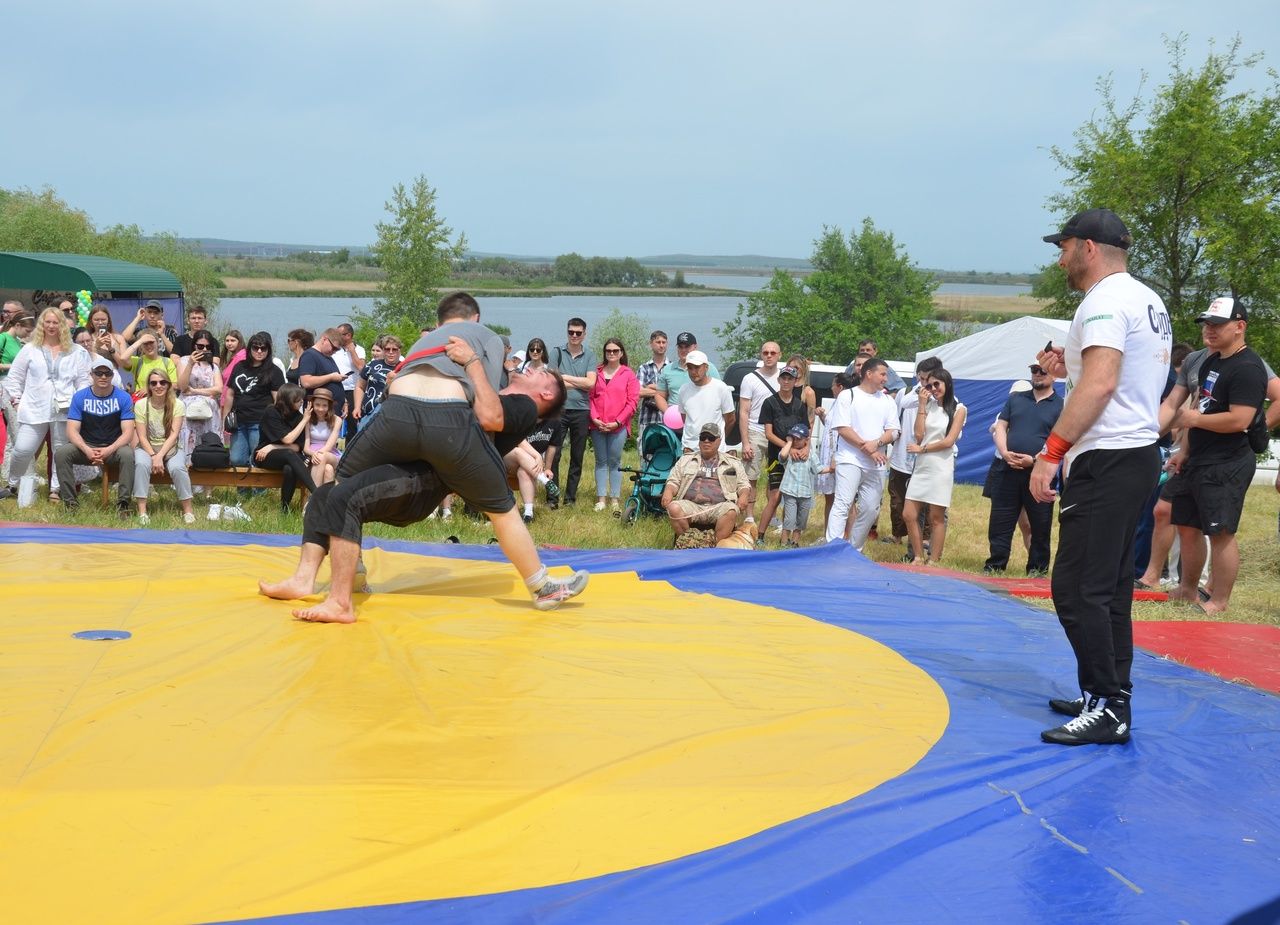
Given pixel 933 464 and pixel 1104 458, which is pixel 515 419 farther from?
pixel 933 464

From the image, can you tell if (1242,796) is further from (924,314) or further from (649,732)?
(924,314)

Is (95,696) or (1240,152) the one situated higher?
(1240,152)

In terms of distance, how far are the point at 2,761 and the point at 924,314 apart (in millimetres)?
39424

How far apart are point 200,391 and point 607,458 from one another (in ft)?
12.2

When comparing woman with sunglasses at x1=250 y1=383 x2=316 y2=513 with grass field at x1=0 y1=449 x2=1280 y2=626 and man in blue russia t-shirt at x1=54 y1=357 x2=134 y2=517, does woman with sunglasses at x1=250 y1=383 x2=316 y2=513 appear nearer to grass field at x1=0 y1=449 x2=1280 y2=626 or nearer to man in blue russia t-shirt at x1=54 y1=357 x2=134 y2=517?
grass field at x1=0 y1=449 x2=1280 y2=626

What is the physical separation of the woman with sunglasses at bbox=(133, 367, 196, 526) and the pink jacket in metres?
3.61

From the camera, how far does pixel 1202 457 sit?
6.93 metres

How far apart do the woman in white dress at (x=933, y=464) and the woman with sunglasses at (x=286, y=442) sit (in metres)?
4.84

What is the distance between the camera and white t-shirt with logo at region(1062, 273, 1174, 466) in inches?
151

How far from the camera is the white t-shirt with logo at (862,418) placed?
928 cm

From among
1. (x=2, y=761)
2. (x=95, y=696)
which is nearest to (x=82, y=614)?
(x=95, y=696)

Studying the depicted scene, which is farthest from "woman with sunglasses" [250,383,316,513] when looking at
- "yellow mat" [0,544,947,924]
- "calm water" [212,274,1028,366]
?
"calm water" [212,274,1028,366]

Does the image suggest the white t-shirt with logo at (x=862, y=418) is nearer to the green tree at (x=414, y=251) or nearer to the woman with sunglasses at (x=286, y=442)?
the woman with sunglasses at (x=286, y=442)

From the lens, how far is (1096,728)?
12.7ft
